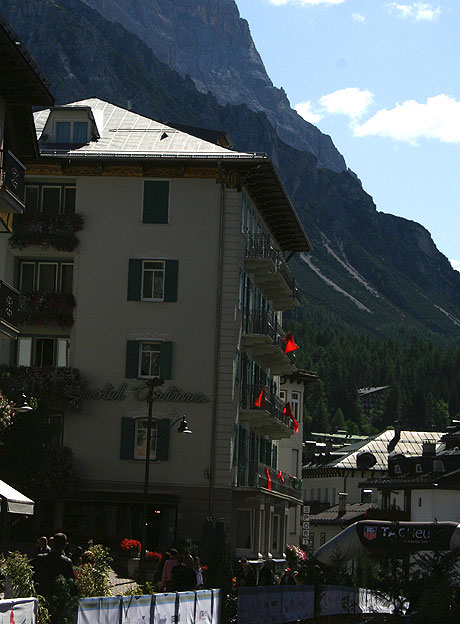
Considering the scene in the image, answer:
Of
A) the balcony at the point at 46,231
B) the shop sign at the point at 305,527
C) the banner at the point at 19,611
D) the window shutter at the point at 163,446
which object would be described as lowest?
the banner at the point at 19,611

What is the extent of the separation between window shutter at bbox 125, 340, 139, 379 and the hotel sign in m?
0.52

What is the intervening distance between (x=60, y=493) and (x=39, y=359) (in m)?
5.97

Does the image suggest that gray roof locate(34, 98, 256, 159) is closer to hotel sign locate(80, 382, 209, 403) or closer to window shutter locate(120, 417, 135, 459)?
hotel sign locate(80, 382, 209, 403)

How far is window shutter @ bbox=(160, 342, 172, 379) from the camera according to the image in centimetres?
5225

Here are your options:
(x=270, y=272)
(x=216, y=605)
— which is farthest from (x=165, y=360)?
(x=216, y=605)

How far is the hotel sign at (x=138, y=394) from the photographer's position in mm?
52094

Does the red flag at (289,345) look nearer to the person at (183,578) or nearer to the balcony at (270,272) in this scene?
the balcony at (270,272)

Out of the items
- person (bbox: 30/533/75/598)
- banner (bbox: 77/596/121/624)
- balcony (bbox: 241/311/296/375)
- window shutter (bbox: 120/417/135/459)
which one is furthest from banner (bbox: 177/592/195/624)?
balcony (bbox: 241/311/296/375)

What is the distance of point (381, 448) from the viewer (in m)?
138

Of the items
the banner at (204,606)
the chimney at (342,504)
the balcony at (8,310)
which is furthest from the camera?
the chimney at (342,504)

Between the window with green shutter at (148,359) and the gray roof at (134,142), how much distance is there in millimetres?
7832

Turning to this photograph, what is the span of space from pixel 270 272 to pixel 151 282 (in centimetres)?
762

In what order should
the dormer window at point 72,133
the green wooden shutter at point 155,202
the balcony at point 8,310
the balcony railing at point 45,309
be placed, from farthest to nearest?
the dormer window at point 72,133
the green wooden shutter at point 155,202
the balcony railing at point 45,309
the balcony at point 8,310

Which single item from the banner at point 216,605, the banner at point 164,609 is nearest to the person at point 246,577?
the banner at point 216,605
